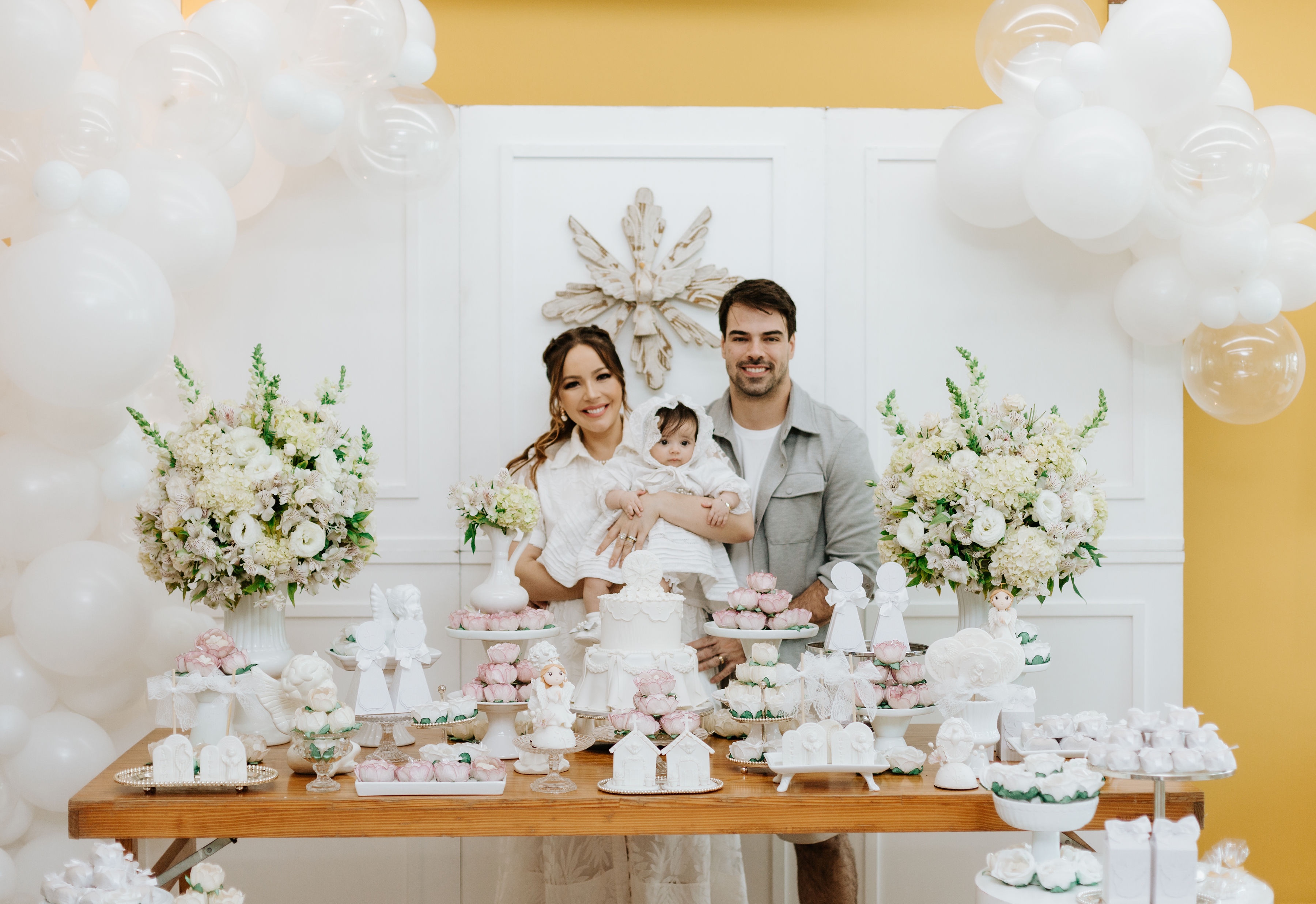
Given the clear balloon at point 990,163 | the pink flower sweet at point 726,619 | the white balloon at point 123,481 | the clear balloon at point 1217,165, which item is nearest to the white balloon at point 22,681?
the white balloon at point 123,481

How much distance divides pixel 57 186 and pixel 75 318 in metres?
0.40

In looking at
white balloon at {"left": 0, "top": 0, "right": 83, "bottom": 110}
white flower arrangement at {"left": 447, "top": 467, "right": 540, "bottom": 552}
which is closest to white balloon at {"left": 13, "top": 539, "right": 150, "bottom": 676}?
white flower arrangement at {"left": 447, "top": 467, "right": 540, "bottom": 552}

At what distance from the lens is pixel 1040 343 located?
147 inches

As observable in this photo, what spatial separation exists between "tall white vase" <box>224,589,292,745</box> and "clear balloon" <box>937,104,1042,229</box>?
7.51 ft

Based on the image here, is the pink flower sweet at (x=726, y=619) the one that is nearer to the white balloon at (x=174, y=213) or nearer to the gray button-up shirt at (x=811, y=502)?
the gray button-up shirt at (x=811, y=502)

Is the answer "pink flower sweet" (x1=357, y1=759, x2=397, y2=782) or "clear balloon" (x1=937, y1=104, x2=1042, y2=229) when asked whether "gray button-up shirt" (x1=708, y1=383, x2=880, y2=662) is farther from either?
"pink flower sweet" (x1=357, y1=759, x2=397, y2=782)

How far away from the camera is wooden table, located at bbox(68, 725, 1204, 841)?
2.28 metres

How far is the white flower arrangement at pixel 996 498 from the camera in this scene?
2.69m

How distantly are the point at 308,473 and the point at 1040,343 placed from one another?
2.37 metres

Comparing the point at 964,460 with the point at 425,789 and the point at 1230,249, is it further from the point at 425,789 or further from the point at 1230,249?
the point at 425,789

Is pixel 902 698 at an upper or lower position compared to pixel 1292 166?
lower

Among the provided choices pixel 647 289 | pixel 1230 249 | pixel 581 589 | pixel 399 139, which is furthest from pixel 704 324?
pixel 1230 249

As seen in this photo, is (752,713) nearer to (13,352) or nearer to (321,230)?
(13,352)

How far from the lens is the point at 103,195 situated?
2816 mm
